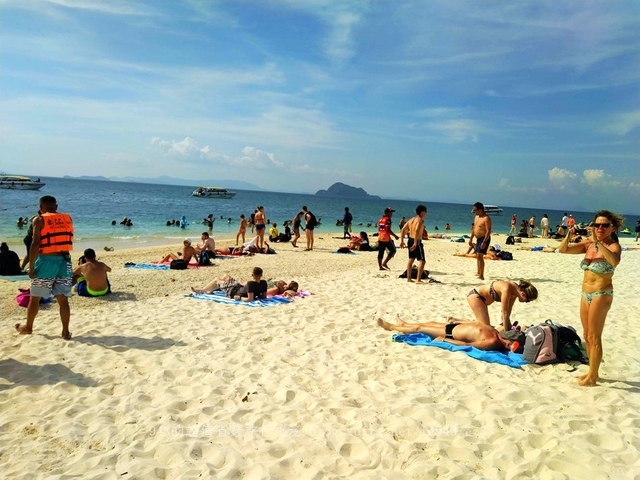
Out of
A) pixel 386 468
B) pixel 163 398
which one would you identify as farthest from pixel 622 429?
pixel 163 398

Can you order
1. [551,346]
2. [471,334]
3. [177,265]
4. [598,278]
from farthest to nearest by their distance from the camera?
[177,265] → [471,334] → [551,346] → [598,278]

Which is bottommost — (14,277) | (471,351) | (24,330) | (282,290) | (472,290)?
(14,277)

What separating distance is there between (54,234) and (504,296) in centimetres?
594

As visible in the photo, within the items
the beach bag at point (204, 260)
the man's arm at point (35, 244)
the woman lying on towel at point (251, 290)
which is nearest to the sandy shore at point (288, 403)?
the woman lying on towel at point (251, 290)

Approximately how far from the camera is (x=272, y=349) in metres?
5.42

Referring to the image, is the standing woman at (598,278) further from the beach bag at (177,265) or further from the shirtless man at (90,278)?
the beach bag at (177,265)

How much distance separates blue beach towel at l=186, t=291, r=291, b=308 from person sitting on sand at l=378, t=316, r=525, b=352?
8.86ft

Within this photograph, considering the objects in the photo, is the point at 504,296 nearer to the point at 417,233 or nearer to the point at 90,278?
the point at 417,233

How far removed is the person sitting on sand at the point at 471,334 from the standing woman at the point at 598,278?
1074 mm

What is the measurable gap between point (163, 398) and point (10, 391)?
1.47 m

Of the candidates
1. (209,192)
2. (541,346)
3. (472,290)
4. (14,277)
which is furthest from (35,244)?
(209,192)

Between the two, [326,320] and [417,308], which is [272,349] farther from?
[417,308]

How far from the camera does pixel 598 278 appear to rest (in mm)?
4348

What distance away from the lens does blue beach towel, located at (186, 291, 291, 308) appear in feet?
25.7
